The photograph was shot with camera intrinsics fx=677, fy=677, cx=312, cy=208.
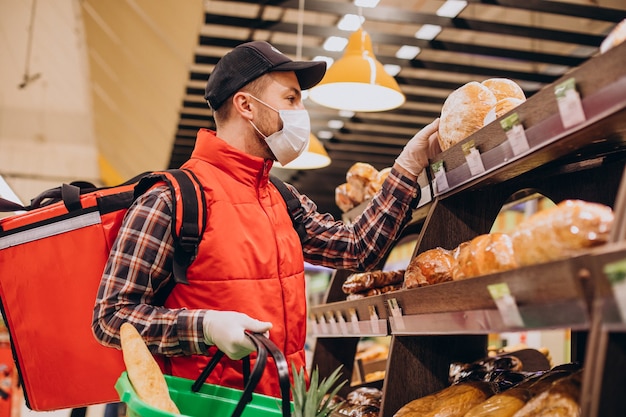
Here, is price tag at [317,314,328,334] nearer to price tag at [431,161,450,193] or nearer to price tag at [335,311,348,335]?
price tag at [335,311,348,335]

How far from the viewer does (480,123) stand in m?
1.88

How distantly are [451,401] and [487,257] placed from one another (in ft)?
1.68

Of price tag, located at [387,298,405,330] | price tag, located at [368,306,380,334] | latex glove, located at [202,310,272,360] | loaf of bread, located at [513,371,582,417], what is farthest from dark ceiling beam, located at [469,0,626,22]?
loaf of bread, located at [513,371,582,417]

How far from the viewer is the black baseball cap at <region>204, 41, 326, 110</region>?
2.21 m

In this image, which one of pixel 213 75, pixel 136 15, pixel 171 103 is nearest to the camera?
pixel 213 75

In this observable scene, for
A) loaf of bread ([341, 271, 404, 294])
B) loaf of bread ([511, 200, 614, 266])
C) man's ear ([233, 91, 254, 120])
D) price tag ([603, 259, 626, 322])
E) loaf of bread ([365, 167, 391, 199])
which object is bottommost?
loaf of bread ([341, 271, 404, 294])

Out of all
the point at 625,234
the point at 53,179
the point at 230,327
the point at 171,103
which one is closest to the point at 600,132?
the point at 625,234

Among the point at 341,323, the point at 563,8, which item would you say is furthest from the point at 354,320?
the point at 563,8

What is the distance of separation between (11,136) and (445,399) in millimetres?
13593

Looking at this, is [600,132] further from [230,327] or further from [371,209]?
[371,209]

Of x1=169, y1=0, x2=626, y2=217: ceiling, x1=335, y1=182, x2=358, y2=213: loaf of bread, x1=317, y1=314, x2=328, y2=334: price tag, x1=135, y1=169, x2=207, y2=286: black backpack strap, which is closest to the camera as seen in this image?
x1=135, y1=169, x2=207, y2=286: black backpack strap

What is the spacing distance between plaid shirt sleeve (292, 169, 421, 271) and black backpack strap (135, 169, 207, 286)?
59 centimetres

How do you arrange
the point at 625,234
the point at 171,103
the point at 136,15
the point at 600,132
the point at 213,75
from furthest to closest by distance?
the point at 171,103 < the point at 136,15 < the point at 213,75 < the point at 600,132 < the point at 625,234

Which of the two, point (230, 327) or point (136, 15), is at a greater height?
point (136, 15)
